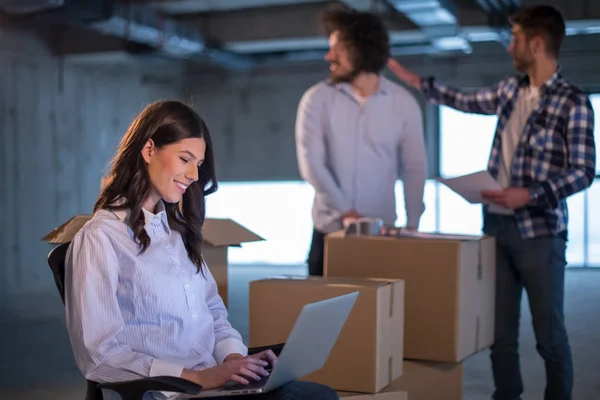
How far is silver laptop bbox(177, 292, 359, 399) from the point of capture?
1.43 m

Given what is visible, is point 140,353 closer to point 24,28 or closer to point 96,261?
point 96,261

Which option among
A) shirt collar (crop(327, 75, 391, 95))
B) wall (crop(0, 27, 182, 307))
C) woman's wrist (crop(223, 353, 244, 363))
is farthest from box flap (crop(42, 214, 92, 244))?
wall (crop(0, 27, 182, 307))

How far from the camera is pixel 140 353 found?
153 cm

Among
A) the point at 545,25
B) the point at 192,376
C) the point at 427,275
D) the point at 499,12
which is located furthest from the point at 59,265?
the point at 499,12

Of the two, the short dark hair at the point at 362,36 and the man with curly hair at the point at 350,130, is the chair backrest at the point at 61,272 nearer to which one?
the man with curly hair at the point at 350,130

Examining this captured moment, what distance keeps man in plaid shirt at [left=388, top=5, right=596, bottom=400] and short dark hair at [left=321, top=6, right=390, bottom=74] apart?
18.9 inches

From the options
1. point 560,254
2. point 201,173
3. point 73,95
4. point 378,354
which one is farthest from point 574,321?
point 73,95

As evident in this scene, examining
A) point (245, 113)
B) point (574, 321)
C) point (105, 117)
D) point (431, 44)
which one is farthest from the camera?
point (245, 113)

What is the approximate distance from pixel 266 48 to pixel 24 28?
8.28 ft

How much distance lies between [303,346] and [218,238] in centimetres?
100

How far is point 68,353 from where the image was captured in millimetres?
4637

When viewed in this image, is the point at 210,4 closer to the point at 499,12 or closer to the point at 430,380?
the point at 499,12

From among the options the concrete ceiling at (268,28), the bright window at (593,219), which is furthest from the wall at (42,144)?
the bright window at (593,219)

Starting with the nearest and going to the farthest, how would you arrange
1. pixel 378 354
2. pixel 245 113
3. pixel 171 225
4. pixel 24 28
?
pixel 171 225
pixel 378 354
pixel 24 28
pixel 245 113
